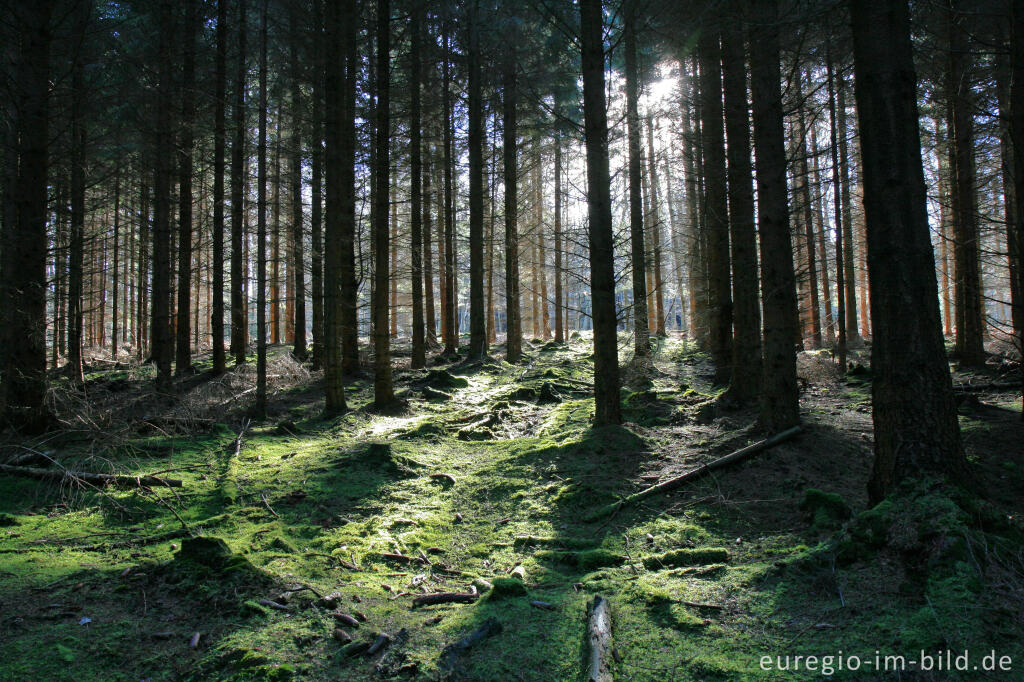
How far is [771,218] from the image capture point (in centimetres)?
625

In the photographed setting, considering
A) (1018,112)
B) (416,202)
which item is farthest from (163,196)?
(1018,112)

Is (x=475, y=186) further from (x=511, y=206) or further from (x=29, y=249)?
(x=29, y=249)

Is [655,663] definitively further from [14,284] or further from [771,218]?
[14,284]

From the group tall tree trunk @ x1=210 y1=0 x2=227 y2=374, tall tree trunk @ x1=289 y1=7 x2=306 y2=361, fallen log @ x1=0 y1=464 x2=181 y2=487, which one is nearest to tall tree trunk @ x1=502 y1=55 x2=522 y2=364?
tall tree trunk @ x1=289 y1=7 x2=306 y2=361

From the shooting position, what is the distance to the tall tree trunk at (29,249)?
6582mm

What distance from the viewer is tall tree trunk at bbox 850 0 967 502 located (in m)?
3.54

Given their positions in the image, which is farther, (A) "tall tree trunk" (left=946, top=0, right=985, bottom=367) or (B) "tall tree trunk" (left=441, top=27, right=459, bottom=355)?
(B) "tall tree trunk" (left=441, top=27, right=459, bottom=355)

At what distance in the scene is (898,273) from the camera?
3.63m

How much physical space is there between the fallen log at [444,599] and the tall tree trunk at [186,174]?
11.4 metres

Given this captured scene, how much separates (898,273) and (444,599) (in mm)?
A: 3861

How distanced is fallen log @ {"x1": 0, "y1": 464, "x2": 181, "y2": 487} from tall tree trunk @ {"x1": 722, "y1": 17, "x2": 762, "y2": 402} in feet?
25.1

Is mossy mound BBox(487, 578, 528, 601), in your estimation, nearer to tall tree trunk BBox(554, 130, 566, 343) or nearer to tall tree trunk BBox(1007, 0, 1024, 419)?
tall tree trunk BBox(1007, 0, 1024, 419)

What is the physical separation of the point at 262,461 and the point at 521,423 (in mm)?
4206

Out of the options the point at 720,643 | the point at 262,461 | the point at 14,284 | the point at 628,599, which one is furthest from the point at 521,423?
the point at 14,284
